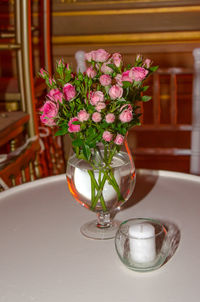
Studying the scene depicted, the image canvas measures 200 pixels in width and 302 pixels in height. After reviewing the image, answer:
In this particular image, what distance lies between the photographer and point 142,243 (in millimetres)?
635

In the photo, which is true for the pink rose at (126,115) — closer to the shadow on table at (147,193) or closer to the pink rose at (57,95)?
the pink rose at (57,95)

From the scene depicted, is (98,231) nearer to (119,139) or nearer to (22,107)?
(119,139)

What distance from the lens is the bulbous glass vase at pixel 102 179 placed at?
745 mm

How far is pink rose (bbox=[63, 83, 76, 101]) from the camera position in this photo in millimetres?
666

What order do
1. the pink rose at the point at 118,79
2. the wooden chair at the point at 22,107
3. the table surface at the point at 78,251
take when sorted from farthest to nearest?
1. the wooden chair at the point at 22,107
2. the pink rose at the point at 118,79
3. the table surface at the point at 78,251

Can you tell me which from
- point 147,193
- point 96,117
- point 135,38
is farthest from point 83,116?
point 135,38

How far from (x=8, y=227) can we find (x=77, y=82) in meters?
0.35

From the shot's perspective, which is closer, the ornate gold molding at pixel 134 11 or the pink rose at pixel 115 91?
the pink rose at pixel 115 91

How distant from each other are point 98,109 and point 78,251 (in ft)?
0.85

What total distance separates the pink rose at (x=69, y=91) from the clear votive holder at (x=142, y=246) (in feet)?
0.76

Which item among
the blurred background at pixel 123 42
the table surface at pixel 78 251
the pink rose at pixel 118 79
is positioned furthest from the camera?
the blurred background at pixel 123 42

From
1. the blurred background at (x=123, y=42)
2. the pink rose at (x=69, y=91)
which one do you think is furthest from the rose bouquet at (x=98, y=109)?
the blurred background at (x=123, y=42)

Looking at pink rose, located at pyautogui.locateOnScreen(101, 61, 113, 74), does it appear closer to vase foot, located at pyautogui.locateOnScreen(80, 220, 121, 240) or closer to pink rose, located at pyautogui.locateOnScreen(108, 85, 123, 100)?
pink rose, located at pyautogui.locateOnScreen(108, 85, 123, 100)

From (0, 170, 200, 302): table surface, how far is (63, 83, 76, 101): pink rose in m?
0.28
